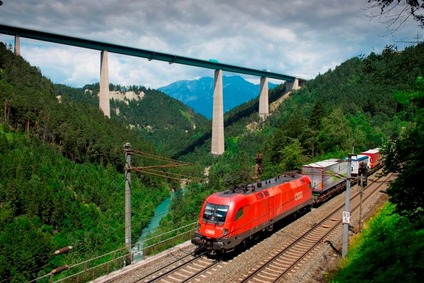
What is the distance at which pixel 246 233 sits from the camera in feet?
70.9

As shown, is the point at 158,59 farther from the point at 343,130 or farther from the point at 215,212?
the point at 215,212

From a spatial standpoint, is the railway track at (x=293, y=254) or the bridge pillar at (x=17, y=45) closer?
the railway track at (x=293, y=254)

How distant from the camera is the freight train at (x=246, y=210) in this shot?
20250 millimetres

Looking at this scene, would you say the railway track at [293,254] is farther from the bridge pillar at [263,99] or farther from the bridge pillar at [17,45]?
the bridge pillar at [263,99]

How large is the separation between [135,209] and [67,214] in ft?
55.1

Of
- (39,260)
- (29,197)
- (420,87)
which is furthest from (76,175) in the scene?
(420,87)

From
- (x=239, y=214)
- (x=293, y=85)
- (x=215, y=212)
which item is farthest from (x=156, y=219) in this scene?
(x=293, y=85)

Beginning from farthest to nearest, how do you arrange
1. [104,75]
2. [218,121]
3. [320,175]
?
[218,121]
[104,75]
[320,175]

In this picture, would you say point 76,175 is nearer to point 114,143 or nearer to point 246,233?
point 114,143

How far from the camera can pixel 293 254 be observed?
846 inches

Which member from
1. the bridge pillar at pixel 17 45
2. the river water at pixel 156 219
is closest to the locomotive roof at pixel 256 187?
the river water at pixel 156 219

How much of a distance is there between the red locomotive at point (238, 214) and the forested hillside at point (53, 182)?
16.8m

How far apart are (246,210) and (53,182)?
163 ft

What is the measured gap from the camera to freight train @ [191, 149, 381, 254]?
20.2 metres
